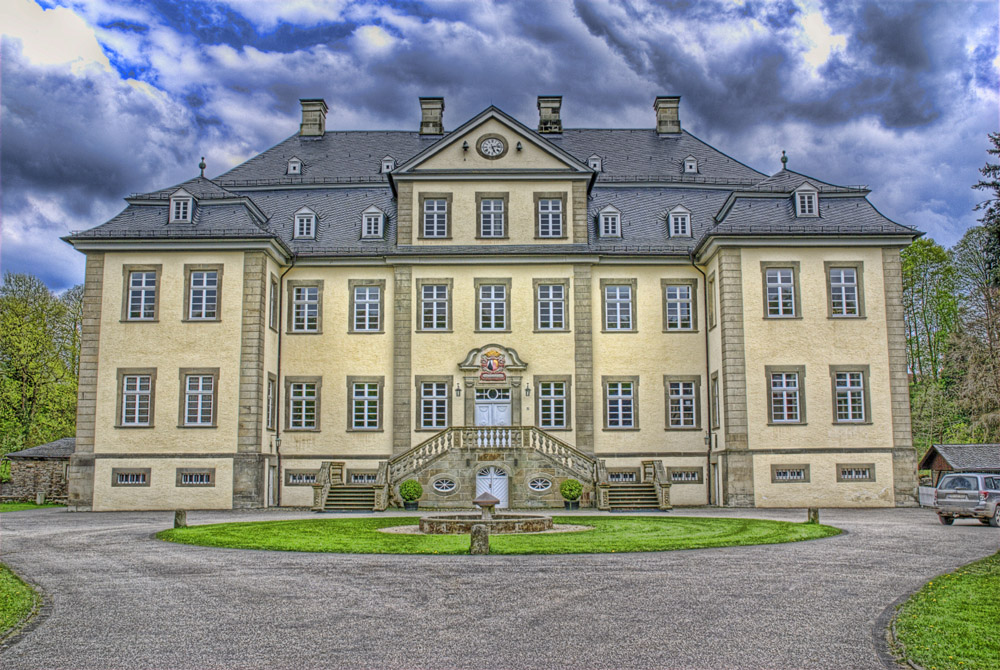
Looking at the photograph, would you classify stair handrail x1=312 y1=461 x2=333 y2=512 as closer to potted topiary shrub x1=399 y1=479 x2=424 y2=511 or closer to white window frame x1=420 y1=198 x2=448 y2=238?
potted topiary shrub x1=399 y1=479 x2=424 y2=511

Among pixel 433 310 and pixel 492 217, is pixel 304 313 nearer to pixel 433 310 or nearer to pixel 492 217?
pixel 433 310

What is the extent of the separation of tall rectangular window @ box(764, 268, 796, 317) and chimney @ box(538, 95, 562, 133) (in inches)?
530

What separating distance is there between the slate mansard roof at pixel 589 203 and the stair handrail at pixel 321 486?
7378mm

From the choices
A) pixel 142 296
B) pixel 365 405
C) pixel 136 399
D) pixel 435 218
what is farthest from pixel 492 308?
pixel 136 399

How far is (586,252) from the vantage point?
32.0 meters

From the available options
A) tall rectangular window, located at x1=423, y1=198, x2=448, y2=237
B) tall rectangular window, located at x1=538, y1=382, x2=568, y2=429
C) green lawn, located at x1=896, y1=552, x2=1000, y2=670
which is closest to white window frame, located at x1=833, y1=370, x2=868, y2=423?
tall rectangular window, located at x1=538, y1=382, x2=568, y2=429

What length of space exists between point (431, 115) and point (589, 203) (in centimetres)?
931

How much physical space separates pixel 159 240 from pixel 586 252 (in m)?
13.9

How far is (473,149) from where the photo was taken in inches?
1287

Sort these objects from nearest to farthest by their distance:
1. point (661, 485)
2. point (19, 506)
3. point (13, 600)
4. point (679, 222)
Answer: point (13, 600) → point (661, 485) → point (679, 222) → point (19, 506)

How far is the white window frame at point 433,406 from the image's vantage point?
31672 millimetres

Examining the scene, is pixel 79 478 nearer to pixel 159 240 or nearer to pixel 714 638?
pixel 159 240

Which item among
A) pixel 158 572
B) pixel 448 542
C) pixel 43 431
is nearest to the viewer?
pixel 158 572

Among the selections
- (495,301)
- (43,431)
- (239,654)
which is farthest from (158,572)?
(43,431)
